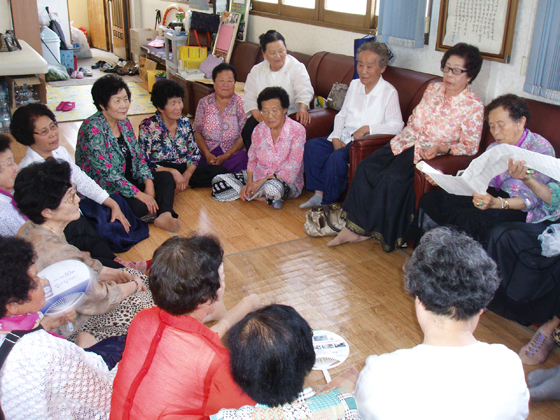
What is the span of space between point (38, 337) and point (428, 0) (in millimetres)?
3442

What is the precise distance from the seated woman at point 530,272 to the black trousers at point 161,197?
2.11m

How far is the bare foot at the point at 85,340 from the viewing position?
192cm

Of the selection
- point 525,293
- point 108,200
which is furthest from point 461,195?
point 108,200

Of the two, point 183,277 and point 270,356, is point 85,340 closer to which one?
Answer: point 183,277

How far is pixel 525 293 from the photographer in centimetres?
220

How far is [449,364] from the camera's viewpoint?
106 centimetres

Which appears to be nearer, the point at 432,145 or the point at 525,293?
the point at 525,293

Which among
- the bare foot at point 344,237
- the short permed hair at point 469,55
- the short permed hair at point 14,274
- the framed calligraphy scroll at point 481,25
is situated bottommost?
the bare foot at point 344,237

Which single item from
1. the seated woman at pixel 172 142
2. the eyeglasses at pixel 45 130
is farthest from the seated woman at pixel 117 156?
the eyeglasses at pixel 45 130

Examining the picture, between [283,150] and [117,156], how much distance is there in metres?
1.17

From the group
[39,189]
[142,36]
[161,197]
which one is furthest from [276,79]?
[142,36]

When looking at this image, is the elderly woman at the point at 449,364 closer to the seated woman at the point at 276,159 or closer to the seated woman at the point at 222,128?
the seated woman at the point at 276,159

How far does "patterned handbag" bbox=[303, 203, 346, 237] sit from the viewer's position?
10.5 feet

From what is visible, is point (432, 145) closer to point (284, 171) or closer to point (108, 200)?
point (284, 171)
